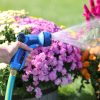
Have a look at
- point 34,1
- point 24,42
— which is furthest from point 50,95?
point 34,1

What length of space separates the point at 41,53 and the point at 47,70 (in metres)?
0.14

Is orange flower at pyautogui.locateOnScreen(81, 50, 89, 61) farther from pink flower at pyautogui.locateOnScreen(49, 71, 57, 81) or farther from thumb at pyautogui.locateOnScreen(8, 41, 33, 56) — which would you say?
thumb at pyautogui.locateOnScreen(8, 41, 33, 56)

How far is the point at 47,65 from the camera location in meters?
3.23

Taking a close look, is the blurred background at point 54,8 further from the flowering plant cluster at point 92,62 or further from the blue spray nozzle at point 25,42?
the blue spray nozzle at point 25,42

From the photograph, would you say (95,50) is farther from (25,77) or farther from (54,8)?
(54,8)

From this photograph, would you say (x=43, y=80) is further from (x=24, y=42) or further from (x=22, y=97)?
(x=24, y=42)

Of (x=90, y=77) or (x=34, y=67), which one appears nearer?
(x=34, y=67)

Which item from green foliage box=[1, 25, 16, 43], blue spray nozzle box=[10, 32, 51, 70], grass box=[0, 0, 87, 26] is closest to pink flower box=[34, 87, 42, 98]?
green foliage box=[1, 25, 16, 43]

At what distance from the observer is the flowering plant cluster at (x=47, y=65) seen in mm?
3207

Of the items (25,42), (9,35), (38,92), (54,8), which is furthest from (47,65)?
(54,8)

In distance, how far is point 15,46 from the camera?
1687 millimetres

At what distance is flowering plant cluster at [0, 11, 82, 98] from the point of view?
3.21m

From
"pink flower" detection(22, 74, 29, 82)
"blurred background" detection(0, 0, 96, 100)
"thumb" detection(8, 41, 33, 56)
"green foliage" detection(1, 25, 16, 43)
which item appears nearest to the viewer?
"thumb" detection(8, 41, 33, 56)

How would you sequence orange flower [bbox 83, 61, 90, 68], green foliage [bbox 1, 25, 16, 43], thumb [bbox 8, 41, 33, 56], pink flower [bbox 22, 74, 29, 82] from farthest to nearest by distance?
orange flower [bbox 83, 61, 90, 68]
green foliage [bbox 1, 25, 16, 43]
pink flower [bbox 22, 74, 29, 82]
thumb [bbox 8, 41, 33, 56]
